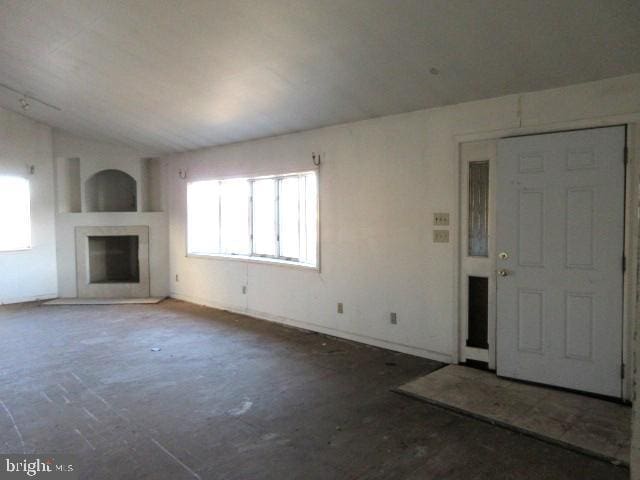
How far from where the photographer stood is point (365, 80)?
4.08 m

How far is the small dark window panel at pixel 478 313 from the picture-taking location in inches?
161

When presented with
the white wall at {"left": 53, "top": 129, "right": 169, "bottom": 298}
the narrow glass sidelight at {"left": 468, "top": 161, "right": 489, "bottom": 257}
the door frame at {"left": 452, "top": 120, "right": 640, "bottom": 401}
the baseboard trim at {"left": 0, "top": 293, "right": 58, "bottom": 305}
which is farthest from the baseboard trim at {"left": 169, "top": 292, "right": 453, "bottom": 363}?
the baseboard trim at {"left": 0, "top": 293, "right": 58, "bottom": 305}

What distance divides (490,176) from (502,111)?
0.53 metres

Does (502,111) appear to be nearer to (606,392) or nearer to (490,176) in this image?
(490,176)

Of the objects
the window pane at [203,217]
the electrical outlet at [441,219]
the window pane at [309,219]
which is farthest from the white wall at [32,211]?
the electrical outlet at [441,219]

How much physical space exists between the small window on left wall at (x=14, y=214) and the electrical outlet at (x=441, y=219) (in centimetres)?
668

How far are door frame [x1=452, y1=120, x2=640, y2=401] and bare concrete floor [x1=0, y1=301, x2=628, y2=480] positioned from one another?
58cm

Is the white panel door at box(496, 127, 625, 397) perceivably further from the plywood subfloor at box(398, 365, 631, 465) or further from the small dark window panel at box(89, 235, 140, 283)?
the small dark window panel at box(89, 235, 140, 283)

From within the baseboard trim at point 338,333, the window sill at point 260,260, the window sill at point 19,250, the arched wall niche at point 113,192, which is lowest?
the baseboard trim at point 338,333

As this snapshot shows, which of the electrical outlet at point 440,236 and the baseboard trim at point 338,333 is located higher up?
the electrical outlet at point 440,236

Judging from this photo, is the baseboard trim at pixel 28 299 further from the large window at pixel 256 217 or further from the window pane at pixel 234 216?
the window pane at pixel 234 216

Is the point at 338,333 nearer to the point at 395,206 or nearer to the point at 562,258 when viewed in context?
the point at 395,206

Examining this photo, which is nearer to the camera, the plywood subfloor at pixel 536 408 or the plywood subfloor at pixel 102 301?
the plywood subfloor at pixel 536 408

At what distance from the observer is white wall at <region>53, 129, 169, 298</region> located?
7.90 metres
